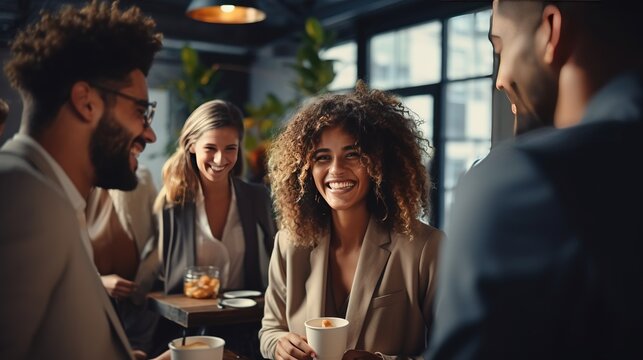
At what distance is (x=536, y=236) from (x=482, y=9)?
543 cm

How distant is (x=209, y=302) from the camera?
2691 mm

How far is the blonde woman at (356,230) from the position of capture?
183 centimetres

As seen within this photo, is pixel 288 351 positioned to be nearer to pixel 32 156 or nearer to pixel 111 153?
pixel 111 153

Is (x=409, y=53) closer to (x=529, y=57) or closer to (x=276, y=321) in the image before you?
(x=276, y=321)

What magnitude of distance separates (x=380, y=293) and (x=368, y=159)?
0.45 metres

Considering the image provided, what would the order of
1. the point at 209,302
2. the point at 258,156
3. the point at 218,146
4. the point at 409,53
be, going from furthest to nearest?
the point at 409,53, the point at 258,156, the point at 218,146, the point at 209,302

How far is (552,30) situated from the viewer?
0.75m

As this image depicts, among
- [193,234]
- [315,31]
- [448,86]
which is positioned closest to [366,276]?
[193,234]

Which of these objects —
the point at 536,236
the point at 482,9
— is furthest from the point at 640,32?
the point at 482,9

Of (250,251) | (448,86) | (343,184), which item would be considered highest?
(448,86)

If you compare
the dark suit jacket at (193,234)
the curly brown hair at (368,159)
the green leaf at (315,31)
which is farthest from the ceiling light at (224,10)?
the green leaf at (315,31)

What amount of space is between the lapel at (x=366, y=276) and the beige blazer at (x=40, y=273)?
3.12 ft

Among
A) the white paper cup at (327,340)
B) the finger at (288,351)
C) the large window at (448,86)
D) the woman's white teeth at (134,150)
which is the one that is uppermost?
the large window at (448,86)

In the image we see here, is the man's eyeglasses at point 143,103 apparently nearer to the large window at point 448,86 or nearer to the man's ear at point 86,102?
the man's ear at point 86,102
